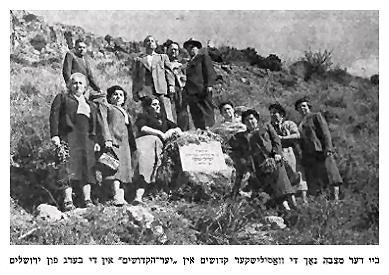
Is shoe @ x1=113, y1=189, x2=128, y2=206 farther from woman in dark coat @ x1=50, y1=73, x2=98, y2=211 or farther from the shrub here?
the shrub

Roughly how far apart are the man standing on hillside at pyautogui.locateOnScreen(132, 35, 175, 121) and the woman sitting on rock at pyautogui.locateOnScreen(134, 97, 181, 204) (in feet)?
0.29

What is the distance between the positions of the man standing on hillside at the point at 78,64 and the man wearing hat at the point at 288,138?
1888mm

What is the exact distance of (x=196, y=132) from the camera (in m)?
8.18

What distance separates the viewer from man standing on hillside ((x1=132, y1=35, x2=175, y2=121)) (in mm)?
8203

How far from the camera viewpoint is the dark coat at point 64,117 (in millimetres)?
7930

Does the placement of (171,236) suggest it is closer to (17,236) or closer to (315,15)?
(17,236)

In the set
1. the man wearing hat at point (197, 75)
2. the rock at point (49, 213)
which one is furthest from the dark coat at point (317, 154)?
the rock at point (49, 213)

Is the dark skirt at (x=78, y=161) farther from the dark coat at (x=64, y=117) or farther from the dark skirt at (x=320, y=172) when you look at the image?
the dark skirt at (x=320, y=172)

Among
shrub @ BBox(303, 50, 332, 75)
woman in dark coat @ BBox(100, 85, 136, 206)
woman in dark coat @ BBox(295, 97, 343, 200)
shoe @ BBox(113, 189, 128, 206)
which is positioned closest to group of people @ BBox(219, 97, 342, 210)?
woman in dark coat @ BBox(295, 97, 343, 200)

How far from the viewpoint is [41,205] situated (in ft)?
25.5

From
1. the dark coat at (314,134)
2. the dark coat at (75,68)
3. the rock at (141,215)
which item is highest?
the dark coat at (75,68)

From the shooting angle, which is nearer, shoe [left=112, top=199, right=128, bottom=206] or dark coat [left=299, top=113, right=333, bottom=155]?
shoe [left=112, top=199, right=128, bottom=206]

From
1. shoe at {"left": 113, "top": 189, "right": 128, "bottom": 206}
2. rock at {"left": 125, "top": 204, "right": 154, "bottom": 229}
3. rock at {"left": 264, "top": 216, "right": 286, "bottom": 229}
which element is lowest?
rock at {"left": 264, "top": 216, "right": 286, "bottom": 229}

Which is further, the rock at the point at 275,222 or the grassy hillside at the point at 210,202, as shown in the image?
the rock at the point at 275,222
